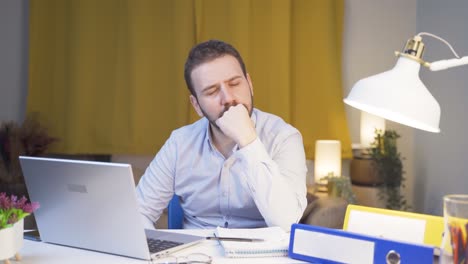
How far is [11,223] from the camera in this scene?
1114mm

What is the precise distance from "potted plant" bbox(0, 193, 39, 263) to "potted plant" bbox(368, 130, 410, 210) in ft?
8.66

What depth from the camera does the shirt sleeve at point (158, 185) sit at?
1850 millimetres

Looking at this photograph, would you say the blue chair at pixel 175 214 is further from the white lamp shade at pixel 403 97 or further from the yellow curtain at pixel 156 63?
the yellow curtain at pixel 156 63

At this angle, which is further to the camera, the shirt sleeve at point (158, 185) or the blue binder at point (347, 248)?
the shirt sleeve at point (158, 185)

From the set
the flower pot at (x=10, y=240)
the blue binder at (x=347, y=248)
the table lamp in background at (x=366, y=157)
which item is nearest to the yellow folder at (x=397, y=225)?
the blue binder at (x=347, y=248)

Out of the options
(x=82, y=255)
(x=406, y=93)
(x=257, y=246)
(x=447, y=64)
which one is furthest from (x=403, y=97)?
(x=82, y=255)

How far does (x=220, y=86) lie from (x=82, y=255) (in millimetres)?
765

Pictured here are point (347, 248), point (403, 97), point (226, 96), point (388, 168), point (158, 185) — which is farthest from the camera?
point (388, 168)

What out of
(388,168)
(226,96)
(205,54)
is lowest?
(388,168)

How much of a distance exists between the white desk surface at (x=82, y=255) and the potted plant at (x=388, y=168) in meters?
2.28

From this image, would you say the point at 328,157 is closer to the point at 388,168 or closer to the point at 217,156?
the point at 388,168

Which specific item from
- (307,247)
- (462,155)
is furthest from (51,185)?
(462,155)

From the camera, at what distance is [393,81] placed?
915 mm

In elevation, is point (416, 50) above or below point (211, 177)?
above
